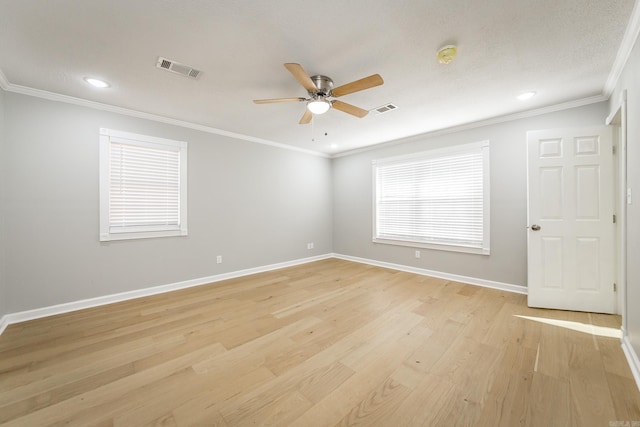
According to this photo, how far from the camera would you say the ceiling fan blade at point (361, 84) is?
6.66ft

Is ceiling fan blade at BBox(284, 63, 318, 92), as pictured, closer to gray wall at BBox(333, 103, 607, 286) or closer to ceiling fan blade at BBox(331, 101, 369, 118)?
ceiling fan blade at BBox(331, 101, 369, 118)

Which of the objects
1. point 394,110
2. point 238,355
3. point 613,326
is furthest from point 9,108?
point 613,326

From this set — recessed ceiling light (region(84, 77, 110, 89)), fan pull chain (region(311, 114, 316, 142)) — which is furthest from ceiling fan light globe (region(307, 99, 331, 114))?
recessed ceiling light (region(84, 77, 110, 89))

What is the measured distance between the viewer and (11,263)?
269cm

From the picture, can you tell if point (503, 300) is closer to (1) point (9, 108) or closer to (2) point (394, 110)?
(2) point (394, 110)

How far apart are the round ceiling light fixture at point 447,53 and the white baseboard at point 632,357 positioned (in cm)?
270

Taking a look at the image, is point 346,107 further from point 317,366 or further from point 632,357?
point 632,357

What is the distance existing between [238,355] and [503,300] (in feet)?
11.0

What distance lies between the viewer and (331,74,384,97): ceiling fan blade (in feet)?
6.66

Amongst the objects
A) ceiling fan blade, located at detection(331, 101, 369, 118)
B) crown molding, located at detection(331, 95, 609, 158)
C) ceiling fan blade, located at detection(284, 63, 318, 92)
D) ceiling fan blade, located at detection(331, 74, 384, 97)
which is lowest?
ceiling fan blade, located at detection(331, 74, 384, 97)

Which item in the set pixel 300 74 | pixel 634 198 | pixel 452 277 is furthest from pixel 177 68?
pixel 452 277

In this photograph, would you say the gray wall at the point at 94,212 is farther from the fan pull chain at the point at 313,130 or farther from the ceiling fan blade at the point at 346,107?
the ceiling fan blade at the point at 346,107

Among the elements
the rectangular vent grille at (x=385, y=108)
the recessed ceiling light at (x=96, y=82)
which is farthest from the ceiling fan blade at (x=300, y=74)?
the recessed ceiling light at (x=96, y=82)

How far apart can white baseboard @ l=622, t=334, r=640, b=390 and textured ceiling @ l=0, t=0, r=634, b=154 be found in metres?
2.48
